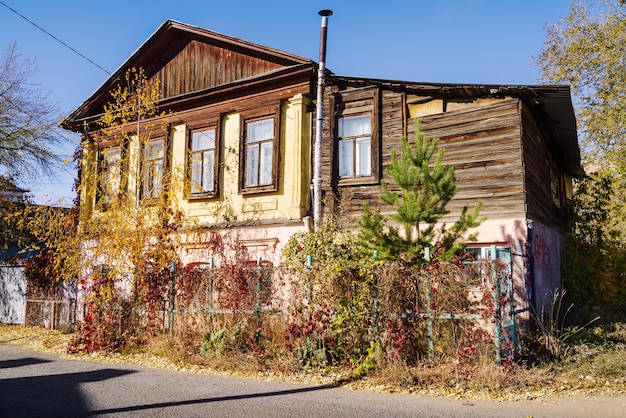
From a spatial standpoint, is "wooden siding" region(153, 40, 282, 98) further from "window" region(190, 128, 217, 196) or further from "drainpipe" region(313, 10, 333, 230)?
"drainpipe" region(313, 10, 333, 230)

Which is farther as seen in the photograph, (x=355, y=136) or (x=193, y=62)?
(x=193, y=62)

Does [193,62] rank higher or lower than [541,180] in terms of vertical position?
higher

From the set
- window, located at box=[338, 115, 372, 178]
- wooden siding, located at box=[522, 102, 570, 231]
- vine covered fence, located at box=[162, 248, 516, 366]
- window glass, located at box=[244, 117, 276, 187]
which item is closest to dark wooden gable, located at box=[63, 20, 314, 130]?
window glass, located at box=[244, 117, 276, 187]

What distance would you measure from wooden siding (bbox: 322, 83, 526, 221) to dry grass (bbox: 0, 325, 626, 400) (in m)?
3.36

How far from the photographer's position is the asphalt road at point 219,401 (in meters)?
6.64

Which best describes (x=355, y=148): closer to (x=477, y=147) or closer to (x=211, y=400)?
(x=477, y=147)

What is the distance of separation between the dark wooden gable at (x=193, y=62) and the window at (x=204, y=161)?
135 centimetres

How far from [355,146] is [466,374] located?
22.9 ft

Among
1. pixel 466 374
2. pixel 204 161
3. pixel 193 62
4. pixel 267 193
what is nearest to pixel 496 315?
pixel 466 374

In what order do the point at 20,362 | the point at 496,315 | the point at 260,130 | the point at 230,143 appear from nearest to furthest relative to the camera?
the point at 496,315, the point at 20,362, the point at 260,130, the point at 230,143

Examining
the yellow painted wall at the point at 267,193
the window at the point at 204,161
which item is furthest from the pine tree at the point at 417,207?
the window at the point at 204,161

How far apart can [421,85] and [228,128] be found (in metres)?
5.98

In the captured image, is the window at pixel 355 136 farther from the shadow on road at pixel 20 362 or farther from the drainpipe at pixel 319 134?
the shadow on road at pixel 20 362

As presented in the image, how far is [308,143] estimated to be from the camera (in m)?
14.1
